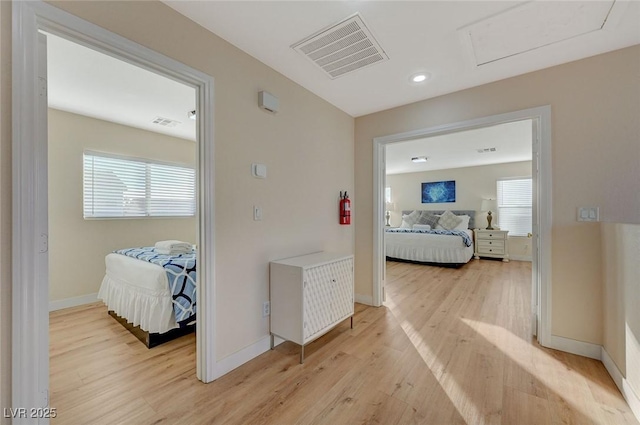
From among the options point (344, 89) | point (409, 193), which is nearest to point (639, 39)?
point (344, 89)

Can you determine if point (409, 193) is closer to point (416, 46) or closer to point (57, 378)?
point (416, 46)

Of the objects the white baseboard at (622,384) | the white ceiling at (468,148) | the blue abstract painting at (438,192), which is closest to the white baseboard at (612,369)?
the white baseboard at (622,384)

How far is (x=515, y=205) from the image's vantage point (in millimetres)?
6367

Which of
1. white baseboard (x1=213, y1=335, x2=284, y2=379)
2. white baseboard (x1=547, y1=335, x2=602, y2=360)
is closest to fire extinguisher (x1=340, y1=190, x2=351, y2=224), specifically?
white baseboard (x1=213, y1=335, x2=284, y2=379)

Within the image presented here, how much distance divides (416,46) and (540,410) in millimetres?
2484

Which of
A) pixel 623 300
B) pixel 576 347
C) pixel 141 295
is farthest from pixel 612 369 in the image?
pixel 141 295

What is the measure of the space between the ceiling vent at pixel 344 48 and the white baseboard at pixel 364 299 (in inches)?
98.8

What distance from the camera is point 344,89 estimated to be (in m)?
2.58

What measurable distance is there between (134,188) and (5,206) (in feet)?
9.92

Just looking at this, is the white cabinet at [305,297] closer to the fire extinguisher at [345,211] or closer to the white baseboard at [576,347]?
the fire extinguisher at [345,211]

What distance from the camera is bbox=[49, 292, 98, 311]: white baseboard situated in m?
3.04

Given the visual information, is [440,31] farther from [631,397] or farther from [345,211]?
[631,397]

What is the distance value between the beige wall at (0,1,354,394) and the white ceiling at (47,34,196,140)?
906 mm

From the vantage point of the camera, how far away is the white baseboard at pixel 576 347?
1984 mm
